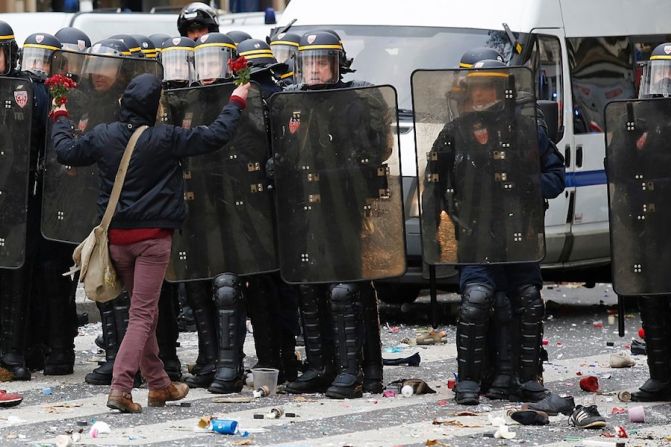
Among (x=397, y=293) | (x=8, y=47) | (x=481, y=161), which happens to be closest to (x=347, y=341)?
(x=481, y=161)

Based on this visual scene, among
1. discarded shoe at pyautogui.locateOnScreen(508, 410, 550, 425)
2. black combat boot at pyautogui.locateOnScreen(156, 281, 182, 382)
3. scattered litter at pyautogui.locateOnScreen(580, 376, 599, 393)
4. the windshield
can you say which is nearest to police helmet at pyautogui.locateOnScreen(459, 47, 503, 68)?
scattered litter at pyautogui.locateOnScreen(580, 376, 599, 393)

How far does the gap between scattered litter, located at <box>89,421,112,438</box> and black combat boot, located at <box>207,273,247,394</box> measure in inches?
51.5

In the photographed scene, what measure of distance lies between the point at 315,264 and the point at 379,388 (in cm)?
79

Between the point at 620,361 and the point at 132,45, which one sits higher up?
the point at 132,45

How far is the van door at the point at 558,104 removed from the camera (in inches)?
563

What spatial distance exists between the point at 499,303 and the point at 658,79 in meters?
1.47

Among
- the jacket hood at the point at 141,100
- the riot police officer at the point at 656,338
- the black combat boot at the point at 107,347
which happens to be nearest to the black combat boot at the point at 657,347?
the riot police officer at the point at 656,338

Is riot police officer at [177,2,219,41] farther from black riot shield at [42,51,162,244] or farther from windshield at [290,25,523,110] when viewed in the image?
black riot shield at [42,51,162,244]

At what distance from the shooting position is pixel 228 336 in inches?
424

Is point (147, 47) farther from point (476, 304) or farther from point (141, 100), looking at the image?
point (476, 304)

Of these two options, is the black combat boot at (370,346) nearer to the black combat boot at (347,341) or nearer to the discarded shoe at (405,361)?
the black combat boot at (347,341)

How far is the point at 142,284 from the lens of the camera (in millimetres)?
10023

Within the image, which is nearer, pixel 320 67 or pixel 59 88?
pixel 59 88

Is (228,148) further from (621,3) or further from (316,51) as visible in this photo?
(621,3)
